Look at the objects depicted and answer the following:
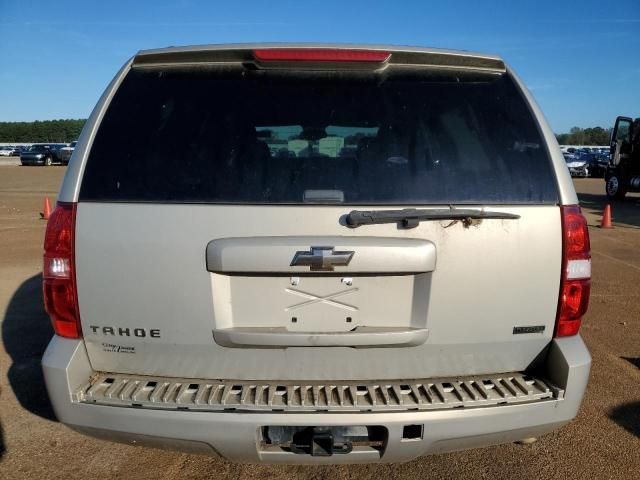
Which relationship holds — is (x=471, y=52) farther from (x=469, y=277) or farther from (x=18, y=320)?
(x=18, y=320)

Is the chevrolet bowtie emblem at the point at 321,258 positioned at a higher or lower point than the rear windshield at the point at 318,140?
lower

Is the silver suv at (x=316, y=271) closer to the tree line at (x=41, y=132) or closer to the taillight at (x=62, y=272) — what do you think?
the taillight at (x=62, y=272)

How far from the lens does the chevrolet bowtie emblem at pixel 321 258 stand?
209 centimetres

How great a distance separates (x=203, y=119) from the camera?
232 cm

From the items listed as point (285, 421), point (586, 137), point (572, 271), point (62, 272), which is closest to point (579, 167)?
point (572, 271)

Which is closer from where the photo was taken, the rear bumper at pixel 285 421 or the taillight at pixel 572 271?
the rear bumper at pixel 285 421

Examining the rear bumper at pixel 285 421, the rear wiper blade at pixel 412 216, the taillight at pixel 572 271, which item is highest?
the rear wiper blade at pixel 412 216

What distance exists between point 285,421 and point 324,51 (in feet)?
5.30

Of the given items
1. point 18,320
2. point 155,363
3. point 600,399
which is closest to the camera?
point 155,363

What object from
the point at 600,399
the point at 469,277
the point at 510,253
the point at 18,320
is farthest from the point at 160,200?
the point at 18,320

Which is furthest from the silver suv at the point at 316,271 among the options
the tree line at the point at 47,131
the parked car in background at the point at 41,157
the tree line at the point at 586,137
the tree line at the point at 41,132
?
the tree line at the point at 41,132

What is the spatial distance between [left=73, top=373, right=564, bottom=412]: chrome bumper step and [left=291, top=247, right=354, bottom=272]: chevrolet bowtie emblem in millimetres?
550

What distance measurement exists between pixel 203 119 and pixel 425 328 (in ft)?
4.39

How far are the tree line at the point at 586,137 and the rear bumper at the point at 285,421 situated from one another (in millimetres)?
106488
